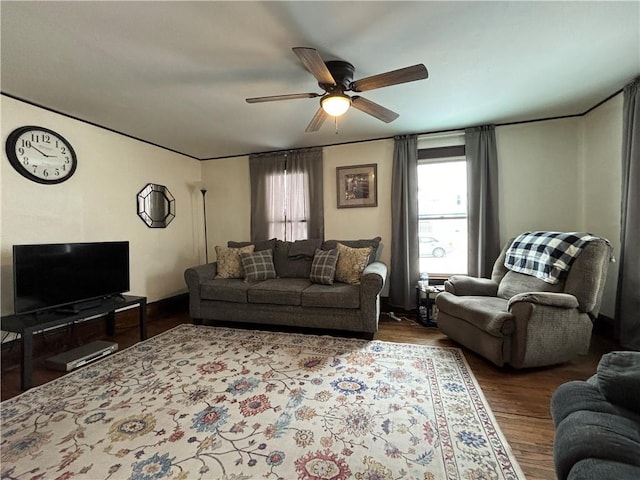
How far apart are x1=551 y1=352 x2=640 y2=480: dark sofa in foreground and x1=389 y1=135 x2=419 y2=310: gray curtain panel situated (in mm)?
2514

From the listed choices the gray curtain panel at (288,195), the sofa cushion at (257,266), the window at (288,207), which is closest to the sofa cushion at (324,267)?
the sofa cushion at (257,266)

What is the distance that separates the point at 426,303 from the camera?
3.22m

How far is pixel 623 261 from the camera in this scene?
2.38m

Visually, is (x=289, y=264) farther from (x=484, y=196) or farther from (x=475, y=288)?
(x=484, y=196)

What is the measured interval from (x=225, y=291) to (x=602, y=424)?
308cm

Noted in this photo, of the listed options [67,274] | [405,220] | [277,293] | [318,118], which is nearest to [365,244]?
[405,220]

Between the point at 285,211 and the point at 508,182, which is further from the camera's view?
the point at 285,211

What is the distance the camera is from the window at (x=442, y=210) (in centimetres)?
357

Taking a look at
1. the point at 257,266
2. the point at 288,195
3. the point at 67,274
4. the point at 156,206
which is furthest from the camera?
the point at 288,195

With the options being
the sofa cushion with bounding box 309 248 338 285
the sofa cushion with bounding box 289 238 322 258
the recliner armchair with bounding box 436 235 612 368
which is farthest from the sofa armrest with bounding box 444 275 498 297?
the sofa cushion with bounding box 289 238 322 258

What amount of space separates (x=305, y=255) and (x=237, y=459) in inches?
97.5

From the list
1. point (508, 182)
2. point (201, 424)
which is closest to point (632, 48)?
point (508, 182)

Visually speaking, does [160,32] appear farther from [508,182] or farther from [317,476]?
[508,182]

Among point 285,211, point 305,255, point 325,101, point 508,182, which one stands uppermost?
point 325,101
